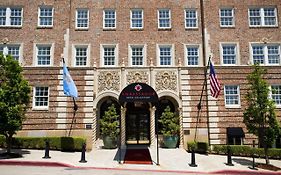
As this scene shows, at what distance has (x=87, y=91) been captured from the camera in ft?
74.2

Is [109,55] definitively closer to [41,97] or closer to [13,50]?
[41,97]

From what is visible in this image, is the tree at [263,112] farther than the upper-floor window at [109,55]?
No

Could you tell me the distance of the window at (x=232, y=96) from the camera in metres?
→ 22.7

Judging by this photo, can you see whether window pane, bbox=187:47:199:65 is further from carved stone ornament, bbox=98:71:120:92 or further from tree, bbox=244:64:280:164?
tree, bbox=244:64:280:164

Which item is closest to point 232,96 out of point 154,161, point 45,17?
point 154,161

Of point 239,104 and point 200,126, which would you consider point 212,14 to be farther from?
point 200,126

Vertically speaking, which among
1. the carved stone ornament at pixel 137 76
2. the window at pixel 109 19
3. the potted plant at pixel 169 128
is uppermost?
the window at pixel 109 19

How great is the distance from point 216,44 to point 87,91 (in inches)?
480

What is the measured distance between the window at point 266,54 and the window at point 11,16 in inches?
843

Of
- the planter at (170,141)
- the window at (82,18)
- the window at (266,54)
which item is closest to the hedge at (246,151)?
the planter at (170,141)

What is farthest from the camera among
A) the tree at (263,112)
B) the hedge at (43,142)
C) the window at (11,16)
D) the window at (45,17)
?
the window at (45,17)

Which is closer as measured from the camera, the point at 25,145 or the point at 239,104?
the point at 25,145

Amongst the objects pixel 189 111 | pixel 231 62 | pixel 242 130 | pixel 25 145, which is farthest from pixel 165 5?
pixel 25 145

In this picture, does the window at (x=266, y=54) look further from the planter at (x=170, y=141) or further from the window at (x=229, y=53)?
the planter at (x=170, y=141)
